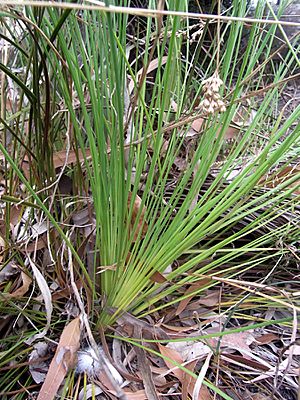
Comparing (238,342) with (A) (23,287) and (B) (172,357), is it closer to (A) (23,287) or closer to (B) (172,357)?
(B) (172,357)

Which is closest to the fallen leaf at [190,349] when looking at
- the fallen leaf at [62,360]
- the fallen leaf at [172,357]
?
the fallen leaf at [172,357]

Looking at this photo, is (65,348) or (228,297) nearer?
(65,348)

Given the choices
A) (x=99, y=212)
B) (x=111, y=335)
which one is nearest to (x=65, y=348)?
(x=111, y=335)

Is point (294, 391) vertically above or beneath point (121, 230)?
beneath

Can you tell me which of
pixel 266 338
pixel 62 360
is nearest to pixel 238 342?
pixel 266 338

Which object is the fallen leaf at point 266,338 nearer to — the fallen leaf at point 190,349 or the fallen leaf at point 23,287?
the fallen leaf at point 190,349

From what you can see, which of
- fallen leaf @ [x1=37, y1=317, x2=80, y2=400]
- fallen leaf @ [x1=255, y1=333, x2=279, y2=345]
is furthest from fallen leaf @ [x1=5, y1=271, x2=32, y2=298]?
fallen leaf @ [x1=255, y1=333, x2=279, y2=345]

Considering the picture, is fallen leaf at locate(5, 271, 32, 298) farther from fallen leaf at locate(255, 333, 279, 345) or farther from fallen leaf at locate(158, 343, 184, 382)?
fallen leaf at locate(255, 333, 279, 345)

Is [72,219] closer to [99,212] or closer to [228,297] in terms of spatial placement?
[99,212]

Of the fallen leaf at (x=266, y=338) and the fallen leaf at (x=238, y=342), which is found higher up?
the fallen leaf at (x=238, y=342)
